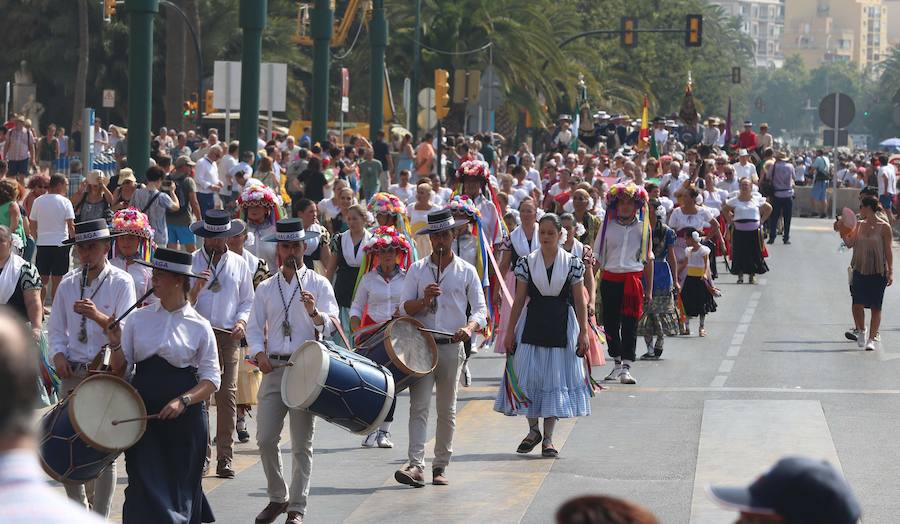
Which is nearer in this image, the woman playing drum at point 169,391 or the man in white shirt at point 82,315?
the woman playing drum at point 169,391

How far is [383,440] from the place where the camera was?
13.0 m

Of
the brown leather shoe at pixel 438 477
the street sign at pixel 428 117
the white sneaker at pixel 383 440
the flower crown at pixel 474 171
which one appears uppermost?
the street sign at pixel 428 117

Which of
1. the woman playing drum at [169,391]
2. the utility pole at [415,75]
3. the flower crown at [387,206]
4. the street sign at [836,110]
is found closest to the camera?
the woman playing drum at [169,391]

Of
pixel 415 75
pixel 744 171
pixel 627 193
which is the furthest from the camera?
pixel 415 75

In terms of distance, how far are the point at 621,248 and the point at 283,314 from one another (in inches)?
242

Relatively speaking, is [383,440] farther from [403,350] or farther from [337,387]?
[337,387]

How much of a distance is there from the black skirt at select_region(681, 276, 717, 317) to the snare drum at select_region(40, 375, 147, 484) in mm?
13202

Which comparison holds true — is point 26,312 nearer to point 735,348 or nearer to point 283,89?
point 735,348

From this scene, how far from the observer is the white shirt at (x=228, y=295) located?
440 inches

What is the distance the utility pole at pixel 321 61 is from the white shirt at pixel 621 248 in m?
18.2

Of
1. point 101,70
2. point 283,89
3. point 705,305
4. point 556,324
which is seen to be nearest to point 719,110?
point 101,70

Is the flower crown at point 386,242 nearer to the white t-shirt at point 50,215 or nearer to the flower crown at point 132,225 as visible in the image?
the flower crown at point 132,225

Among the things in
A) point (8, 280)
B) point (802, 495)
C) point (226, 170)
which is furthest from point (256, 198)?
point (226, 170)

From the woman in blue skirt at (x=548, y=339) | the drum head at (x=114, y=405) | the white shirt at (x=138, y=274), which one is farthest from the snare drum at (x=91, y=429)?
the woman in blue skirt at (x=548, y=339)
